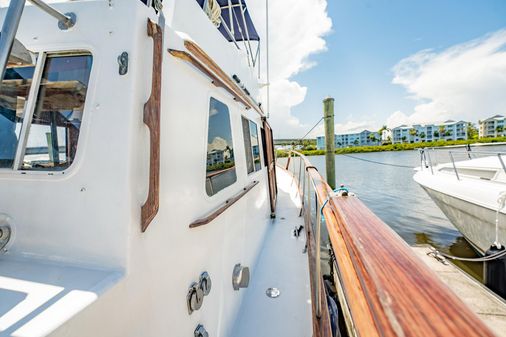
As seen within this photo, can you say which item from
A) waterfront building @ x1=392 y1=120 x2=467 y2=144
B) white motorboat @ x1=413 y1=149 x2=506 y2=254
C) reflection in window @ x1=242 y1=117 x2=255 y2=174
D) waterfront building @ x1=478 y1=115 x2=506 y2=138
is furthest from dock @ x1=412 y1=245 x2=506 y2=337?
waterfront building @ x1=392 y1=120 x2=467 y2=144

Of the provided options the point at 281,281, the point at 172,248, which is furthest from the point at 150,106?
the point at 281,281

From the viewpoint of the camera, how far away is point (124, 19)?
881 millimetres

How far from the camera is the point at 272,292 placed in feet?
6.98

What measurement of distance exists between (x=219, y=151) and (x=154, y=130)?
829 mm

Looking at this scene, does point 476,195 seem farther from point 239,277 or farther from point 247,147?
point 239,277

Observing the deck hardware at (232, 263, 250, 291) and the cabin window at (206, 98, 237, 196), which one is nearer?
the cabin window at (206, 98, 237, 196)

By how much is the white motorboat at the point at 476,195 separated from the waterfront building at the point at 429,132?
73.0 meters

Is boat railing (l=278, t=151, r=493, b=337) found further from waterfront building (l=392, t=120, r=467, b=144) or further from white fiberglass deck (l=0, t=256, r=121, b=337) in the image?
waterfront building (l=392, t=120, r=467, b=144)

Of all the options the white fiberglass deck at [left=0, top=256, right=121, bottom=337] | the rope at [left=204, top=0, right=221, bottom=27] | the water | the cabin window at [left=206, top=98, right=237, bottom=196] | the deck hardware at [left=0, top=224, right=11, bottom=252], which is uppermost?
the rope at [left=204, top=0, right=221, bottom=27]

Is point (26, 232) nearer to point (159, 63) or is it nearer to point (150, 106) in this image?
point (150, 106)

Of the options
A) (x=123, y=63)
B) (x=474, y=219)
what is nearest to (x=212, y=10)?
(x=123, y=63)

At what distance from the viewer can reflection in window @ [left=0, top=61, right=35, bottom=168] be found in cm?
95

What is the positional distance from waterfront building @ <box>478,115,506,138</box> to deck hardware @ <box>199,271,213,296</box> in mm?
66591

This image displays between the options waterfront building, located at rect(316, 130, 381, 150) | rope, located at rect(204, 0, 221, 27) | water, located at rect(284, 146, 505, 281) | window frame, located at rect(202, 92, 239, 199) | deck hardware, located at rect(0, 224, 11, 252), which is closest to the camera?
deck hardware, located at rect(0, 224, 11, 252)
